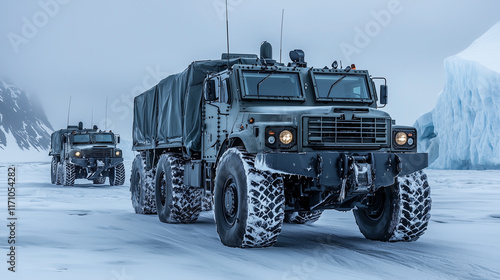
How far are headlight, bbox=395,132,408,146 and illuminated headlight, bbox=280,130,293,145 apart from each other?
5.06 feet

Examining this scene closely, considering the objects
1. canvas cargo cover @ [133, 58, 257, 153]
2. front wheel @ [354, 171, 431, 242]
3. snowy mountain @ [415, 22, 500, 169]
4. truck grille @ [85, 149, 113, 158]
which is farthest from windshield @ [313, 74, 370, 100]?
snowy mountain @ [415, 22, 500, 169]

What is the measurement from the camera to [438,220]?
1156cm

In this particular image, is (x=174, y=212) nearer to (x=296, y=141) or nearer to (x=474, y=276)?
(x=296, y=141)

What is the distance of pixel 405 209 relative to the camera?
8.06 m

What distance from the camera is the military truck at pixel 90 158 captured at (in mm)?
25406

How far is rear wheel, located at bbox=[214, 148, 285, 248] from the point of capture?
7223mm

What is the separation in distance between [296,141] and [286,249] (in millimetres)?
1431

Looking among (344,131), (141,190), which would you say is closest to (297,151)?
(344,131)

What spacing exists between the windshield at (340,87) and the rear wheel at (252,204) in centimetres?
195

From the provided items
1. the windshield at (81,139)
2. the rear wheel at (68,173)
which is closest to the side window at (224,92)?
the rear wheel at (68,173)

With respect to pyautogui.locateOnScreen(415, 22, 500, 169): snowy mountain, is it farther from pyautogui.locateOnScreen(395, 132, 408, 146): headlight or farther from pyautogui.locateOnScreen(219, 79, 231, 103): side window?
pyautogui.locateOnScreen(219, 79, 231, 103): side window

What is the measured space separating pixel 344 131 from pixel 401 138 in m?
0.92

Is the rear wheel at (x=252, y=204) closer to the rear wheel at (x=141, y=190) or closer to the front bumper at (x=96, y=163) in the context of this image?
the rear wheel at (x=141, y=190)

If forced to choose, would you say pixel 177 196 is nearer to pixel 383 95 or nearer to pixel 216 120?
pixel 216 120
